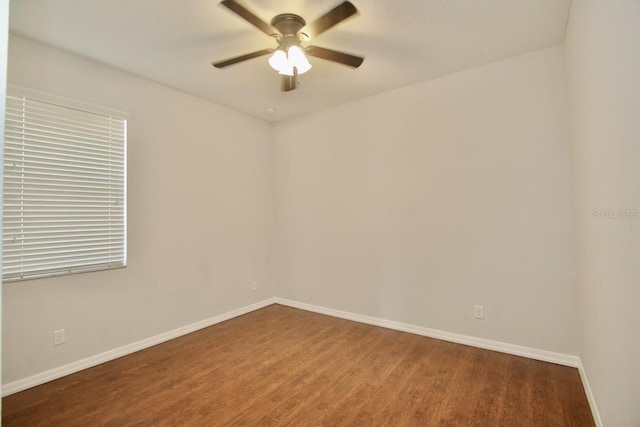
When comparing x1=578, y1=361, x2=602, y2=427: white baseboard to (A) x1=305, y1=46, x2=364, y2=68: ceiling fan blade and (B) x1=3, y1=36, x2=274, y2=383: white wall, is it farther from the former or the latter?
(B) x1=3, y1=36, x2=274, y2=383: white wall

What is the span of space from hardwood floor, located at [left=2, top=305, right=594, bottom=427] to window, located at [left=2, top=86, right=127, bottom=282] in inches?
37.5

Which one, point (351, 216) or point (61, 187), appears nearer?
point (61, 187)

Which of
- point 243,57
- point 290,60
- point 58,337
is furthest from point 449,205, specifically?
point 58,337

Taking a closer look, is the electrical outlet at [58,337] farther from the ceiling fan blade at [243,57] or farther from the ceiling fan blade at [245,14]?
the ceiling fan blade at [245,14]

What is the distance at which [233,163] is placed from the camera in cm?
405

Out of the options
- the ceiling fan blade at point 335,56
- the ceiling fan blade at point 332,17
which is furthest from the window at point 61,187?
the ceiling fan blade at point 332,17

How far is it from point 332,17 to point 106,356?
3.24 m

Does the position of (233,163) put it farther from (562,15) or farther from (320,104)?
(562,15)

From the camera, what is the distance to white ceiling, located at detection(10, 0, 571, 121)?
85.4 inches

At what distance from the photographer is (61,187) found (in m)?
2.60

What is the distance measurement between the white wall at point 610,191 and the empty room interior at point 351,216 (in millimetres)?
19

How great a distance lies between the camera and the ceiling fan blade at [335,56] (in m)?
2.28

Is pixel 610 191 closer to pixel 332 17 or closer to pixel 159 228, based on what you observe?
pixel 332 17

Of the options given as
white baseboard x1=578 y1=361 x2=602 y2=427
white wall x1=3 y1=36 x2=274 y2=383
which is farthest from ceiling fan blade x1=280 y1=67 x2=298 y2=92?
white baseboard x1=578 y1=361 x2=602 y2=427
